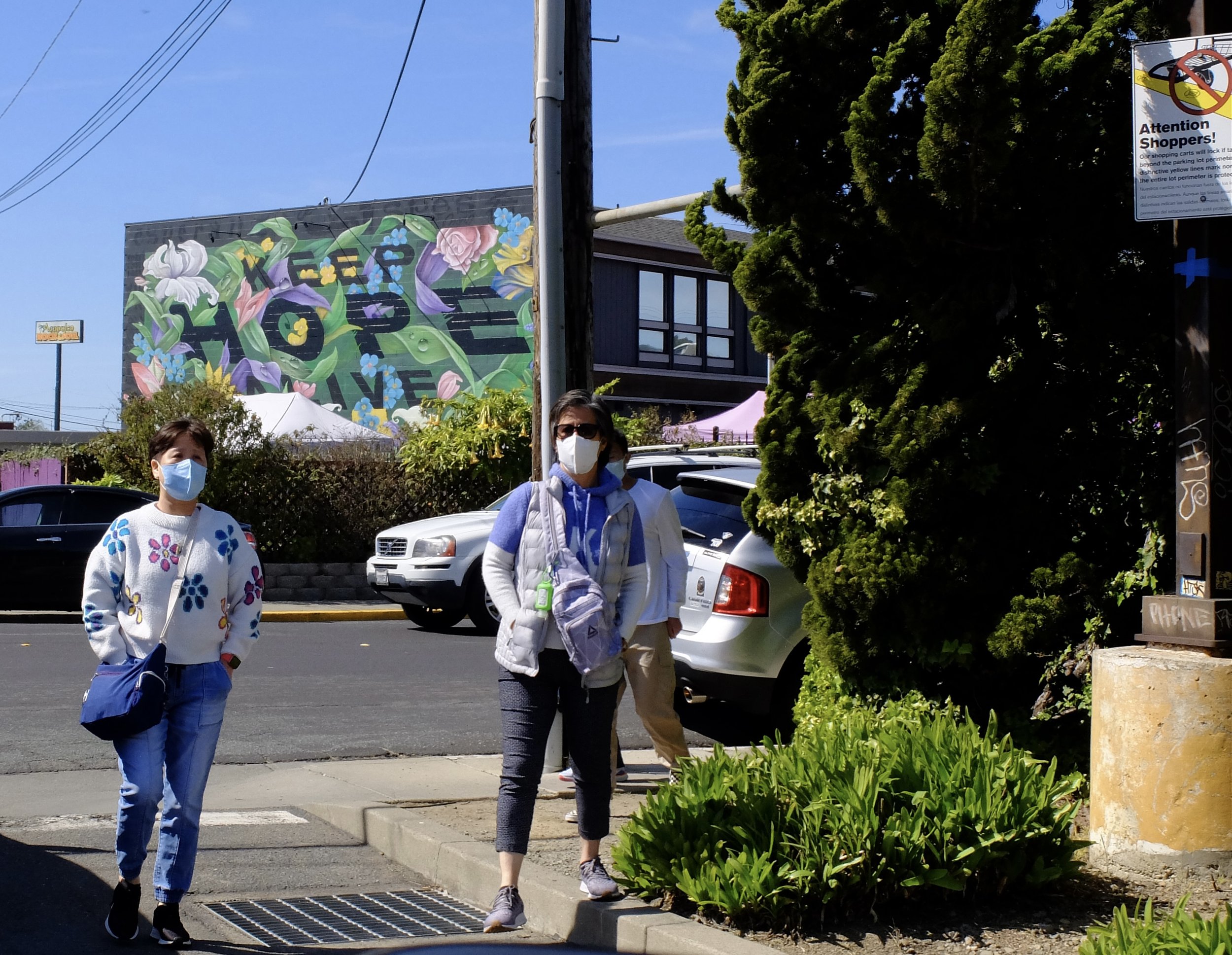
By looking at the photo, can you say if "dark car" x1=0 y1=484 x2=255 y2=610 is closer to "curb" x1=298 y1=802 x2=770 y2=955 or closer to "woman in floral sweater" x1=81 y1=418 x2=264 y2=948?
"curb" x1=298 y1=802 x2=770 y2=955

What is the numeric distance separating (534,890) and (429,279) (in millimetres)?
34350

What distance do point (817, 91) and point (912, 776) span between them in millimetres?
3206

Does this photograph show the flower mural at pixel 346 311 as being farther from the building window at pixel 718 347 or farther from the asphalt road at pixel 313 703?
the asphalt road at pixel 313 703

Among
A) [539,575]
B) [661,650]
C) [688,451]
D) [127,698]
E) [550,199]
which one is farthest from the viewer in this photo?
[688,451]

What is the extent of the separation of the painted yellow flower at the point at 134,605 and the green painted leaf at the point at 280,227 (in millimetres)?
37436

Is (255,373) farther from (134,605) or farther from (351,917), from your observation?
(134,605)

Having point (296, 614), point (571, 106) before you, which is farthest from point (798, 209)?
point (296, 614)

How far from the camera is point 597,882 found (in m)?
4.71

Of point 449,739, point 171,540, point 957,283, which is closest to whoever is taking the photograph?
point 171,540

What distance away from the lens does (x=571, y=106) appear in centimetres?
729

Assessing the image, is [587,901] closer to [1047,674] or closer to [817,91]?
[1047,674]

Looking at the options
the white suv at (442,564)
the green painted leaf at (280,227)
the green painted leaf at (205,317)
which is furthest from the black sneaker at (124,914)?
the green painted leaf at (205,317)

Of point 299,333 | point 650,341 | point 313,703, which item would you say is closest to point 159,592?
point 313,703

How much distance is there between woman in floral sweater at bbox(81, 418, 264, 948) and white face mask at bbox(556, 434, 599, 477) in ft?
3.95
